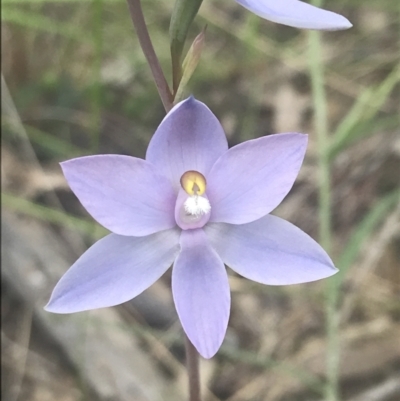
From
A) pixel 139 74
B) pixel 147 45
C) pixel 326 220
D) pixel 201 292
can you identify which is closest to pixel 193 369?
pixel 201 292

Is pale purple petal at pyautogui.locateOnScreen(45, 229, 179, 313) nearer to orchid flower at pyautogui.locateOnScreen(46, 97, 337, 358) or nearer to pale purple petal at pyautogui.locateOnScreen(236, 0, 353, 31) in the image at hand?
orchid flower at pyautogui.locateOnScreen(46, 97, 337, 358)

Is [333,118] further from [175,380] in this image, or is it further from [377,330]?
[175,380]

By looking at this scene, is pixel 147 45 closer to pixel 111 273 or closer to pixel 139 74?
pixel 111 273

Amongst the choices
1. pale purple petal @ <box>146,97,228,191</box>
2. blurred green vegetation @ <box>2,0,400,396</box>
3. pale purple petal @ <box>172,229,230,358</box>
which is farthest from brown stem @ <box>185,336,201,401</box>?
blurred green vegetation @ <box>2,0,400,396</box>

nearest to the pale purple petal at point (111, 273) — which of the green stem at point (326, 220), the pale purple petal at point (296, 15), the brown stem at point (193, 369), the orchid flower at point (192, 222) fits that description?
the orchid flower at point (192, 222)

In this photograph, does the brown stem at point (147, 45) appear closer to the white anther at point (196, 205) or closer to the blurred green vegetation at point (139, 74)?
the white anther at point (196, 205)

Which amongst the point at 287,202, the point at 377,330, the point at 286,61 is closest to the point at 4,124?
the point at 287,202
